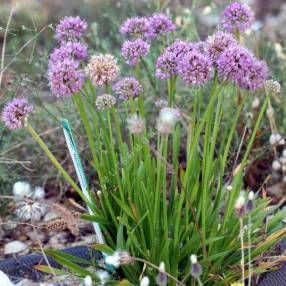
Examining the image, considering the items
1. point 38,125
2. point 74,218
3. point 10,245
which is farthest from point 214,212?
point 38,125

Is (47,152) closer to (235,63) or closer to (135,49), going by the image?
(135,49)

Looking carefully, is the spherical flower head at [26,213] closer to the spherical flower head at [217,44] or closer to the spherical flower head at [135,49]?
the spherical flower head at [135,49]

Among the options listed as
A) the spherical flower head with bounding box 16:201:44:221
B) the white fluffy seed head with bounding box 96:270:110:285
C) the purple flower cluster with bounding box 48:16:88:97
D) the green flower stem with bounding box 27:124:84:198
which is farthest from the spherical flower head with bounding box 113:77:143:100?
the spherical flower head with bounding box 16:201:44:221

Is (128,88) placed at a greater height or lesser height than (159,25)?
lesser

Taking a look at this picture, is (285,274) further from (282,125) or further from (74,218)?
(282,125)

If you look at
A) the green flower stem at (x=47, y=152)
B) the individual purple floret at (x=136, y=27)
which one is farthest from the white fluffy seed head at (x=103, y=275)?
the individual purple floret at (x=136, y=27)

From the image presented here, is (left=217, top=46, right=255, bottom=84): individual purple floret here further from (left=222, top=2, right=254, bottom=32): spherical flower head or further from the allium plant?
(left=222, top=2, right=254, bottom=32): spherical flower head

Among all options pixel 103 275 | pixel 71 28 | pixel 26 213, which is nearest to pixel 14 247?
pixel 26 213
